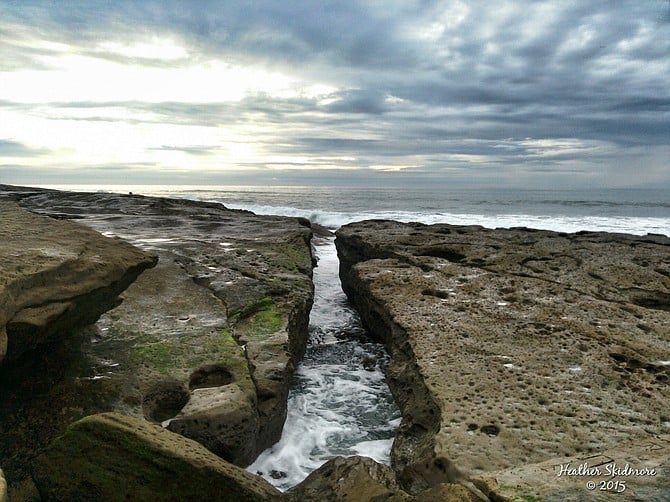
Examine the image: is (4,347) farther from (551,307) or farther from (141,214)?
(141,214)

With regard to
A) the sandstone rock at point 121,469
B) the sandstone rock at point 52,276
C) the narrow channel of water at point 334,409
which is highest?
the sandstone rock at point 52,276

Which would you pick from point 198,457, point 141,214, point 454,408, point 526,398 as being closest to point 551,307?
point 526,398

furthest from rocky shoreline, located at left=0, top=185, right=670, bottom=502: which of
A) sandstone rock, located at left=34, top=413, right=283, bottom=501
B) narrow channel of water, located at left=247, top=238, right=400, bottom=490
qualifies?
narrow channel of water, located at left=247, top=238, right=400, bottom=490

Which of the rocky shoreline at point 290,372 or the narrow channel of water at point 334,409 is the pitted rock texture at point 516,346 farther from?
the narrow channel of water at point 334,409

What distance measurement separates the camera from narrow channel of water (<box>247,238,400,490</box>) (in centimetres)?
433

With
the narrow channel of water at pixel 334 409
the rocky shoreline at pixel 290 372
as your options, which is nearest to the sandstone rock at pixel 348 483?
the rocky shoreline at pixel 290 372

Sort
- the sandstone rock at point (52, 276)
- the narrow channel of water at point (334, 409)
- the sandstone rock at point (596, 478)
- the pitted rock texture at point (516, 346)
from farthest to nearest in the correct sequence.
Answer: the narrow channel of water at point (334, 409) → the pitted rock texture at point (516, 346) → the sandstone rock at point (52, 276) → the sandstone rock at point (596, 478)

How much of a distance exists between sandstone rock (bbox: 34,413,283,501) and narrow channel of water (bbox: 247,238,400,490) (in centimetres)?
144

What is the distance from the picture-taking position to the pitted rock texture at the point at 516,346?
11.4ft

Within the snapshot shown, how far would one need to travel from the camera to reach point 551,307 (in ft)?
18.8

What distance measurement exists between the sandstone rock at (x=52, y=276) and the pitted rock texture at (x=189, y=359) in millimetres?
491

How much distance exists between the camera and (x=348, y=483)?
303cm

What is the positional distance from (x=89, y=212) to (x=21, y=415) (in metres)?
8.84

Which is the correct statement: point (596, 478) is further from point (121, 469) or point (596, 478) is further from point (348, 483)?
point (121, 469)
